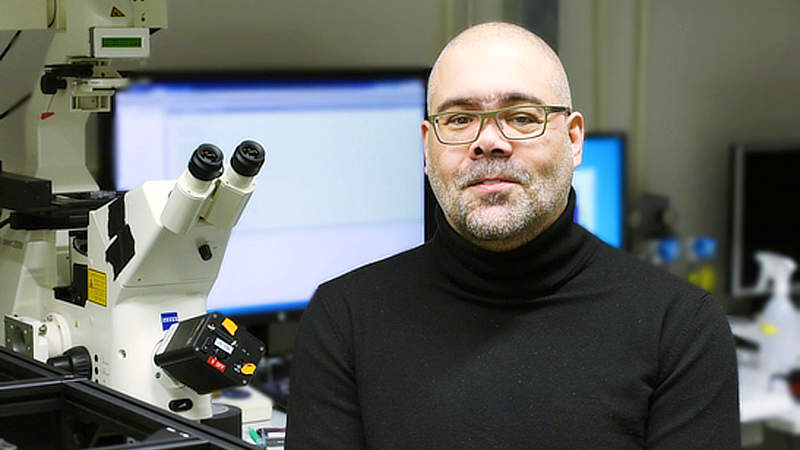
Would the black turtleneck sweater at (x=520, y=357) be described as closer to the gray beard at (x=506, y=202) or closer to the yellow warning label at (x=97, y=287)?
the gray beard at (x=506, y=202)

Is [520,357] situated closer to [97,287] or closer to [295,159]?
[97,287]

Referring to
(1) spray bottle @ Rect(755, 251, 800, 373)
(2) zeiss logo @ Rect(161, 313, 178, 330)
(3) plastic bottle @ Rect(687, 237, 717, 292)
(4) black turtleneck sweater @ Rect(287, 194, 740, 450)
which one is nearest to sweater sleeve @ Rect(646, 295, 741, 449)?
(4) black turtleneck sweater @ Rect(287, 194, 740, 450)

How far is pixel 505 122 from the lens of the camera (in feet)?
4.34

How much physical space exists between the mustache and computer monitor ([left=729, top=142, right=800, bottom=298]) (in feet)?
7.10

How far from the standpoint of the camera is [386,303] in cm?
139

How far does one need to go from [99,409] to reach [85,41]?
751 millimetres

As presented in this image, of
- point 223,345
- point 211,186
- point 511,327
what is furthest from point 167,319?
point 511,327

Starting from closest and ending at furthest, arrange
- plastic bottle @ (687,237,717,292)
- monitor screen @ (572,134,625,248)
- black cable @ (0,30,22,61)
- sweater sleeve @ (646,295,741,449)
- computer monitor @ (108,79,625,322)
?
sweater sleeve @ (646,295,741,449)
black cable @ (0,30,22,61)
computer monitor @ (108,79,625,322)
monitor screen @ (572,134,625,248)
plastic bottle @ (687,237,717,292)

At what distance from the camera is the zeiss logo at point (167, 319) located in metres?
1.66

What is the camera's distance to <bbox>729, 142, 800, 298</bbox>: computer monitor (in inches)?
131

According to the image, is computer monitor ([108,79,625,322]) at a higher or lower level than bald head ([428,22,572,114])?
lower

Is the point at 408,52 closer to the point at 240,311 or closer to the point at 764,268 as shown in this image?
the point at 240,311

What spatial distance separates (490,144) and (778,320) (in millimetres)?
2093

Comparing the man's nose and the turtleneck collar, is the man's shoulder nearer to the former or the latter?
the turtleneck collar
